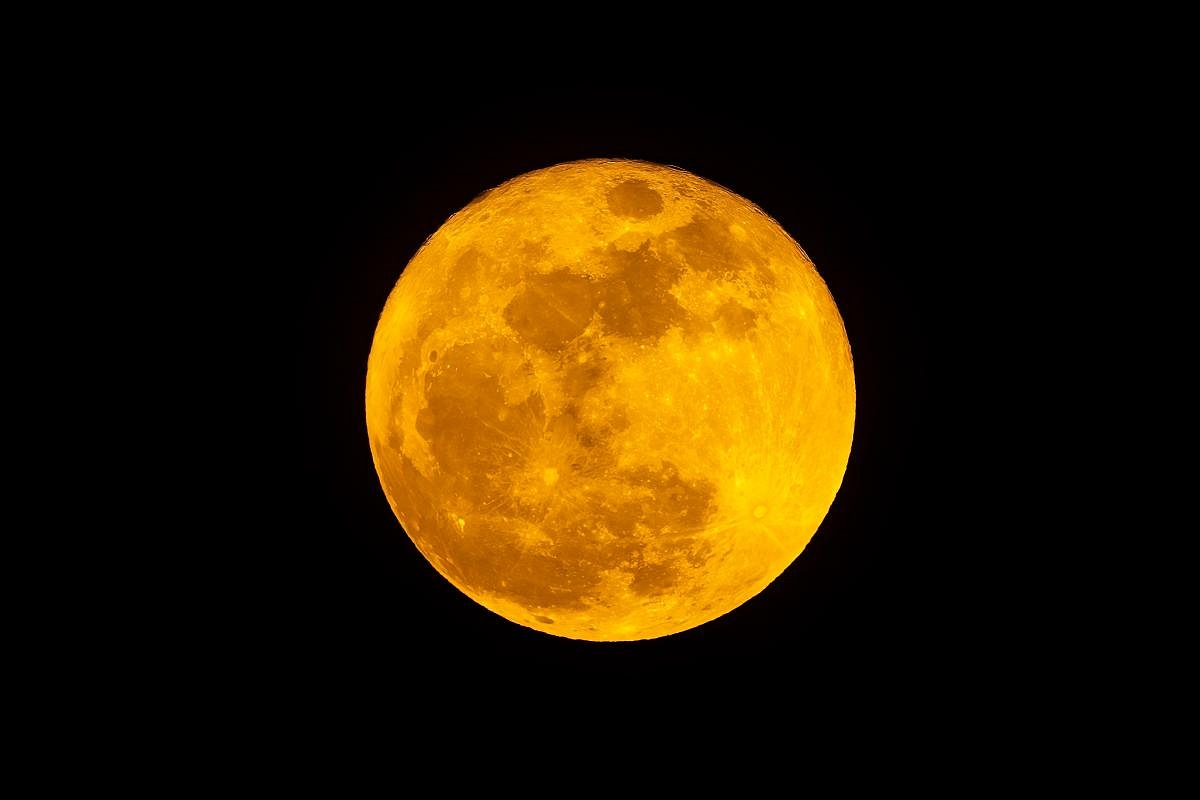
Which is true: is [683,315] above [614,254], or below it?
below

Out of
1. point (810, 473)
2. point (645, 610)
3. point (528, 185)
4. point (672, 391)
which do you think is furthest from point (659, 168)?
point (645, 610)

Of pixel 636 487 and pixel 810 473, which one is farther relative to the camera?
pixel 810 473

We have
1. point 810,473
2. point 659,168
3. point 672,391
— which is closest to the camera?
point 672,391

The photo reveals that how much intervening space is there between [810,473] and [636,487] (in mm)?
920

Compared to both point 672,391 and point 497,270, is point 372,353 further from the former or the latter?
point 672,391

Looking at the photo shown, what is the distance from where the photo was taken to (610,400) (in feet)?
11.1

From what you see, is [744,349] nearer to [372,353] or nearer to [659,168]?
[659,168]

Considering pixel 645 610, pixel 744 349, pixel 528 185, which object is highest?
pixel 528 185

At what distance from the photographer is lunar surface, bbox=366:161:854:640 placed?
3432mm

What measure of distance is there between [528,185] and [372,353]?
1.23 metres

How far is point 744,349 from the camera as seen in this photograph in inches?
139

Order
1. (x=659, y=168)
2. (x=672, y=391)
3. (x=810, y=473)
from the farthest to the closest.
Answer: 1. (x=659, y=168)
2. (x=810, y=473)
3. (x=672, y=391)

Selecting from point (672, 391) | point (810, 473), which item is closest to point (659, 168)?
point (672, 391)

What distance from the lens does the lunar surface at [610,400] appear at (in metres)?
3.43
